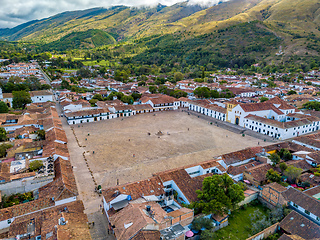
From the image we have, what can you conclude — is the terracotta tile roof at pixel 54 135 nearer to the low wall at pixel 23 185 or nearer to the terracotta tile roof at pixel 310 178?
the low wall at pixel 23 185

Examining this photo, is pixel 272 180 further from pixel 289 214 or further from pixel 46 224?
pixel 46 224

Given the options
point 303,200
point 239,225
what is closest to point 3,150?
point 239,225

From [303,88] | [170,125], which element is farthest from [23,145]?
[303,88]

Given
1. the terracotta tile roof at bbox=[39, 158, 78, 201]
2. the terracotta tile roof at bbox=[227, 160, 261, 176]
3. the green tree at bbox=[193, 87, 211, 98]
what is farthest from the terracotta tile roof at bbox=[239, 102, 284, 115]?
the terracotta tile roof at bbox=[39, 158, 78, 201]

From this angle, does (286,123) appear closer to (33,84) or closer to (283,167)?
(283,167)

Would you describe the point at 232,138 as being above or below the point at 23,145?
below

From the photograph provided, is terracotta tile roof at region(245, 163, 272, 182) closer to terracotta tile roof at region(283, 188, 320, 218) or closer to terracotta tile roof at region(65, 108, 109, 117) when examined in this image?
terracotta tile roof at region(283, 188, 320, 218)
